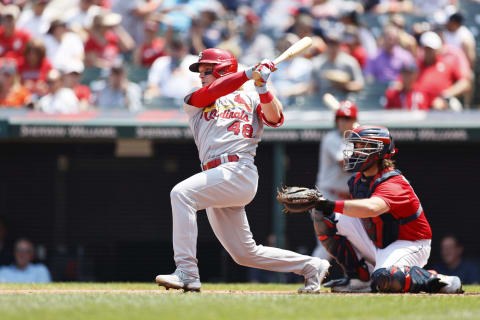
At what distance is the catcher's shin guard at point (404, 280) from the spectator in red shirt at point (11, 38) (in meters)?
6.98

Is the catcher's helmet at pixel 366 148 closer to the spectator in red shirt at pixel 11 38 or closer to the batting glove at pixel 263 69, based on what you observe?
the batting glove at pixel 263 69

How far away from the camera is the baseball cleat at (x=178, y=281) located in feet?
16.8

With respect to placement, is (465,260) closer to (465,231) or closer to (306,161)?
(465,231)

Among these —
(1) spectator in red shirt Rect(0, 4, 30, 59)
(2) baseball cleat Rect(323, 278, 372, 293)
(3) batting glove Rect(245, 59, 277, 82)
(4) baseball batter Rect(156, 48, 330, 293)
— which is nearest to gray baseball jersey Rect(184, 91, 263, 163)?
(4) baseball batter Rect(156, 48, 330, 293)

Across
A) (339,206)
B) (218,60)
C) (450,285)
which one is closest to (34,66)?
(218,60)

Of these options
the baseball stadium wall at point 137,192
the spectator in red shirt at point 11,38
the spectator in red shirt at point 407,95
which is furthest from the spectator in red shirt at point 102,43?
the spectator in red shirt at point 407,95

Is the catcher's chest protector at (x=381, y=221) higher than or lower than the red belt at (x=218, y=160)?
lower

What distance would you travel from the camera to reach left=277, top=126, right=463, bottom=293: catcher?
5332 millimetres

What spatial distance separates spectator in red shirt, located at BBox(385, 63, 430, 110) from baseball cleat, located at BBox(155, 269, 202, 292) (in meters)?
5.01

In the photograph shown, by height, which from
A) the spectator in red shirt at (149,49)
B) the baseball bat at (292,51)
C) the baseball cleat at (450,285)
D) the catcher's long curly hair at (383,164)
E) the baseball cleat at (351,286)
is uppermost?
the spectator in red shirt at (149,49)

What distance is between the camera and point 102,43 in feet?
37.1

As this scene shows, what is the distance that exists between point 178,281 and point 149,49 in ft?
21.1

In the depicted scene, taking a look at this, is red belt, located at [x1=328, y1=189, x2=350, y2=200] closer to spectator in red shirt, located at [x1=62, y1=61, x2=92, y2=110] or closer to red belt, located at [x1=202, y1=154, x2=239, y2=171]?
red belt, located at [x1=202, y1=154, x2=239, y2=171]

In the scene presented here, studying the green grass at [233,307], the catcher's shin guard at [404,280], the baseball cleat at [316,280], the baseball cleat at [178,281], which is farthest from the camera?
the baseball cleat at [316,280]
